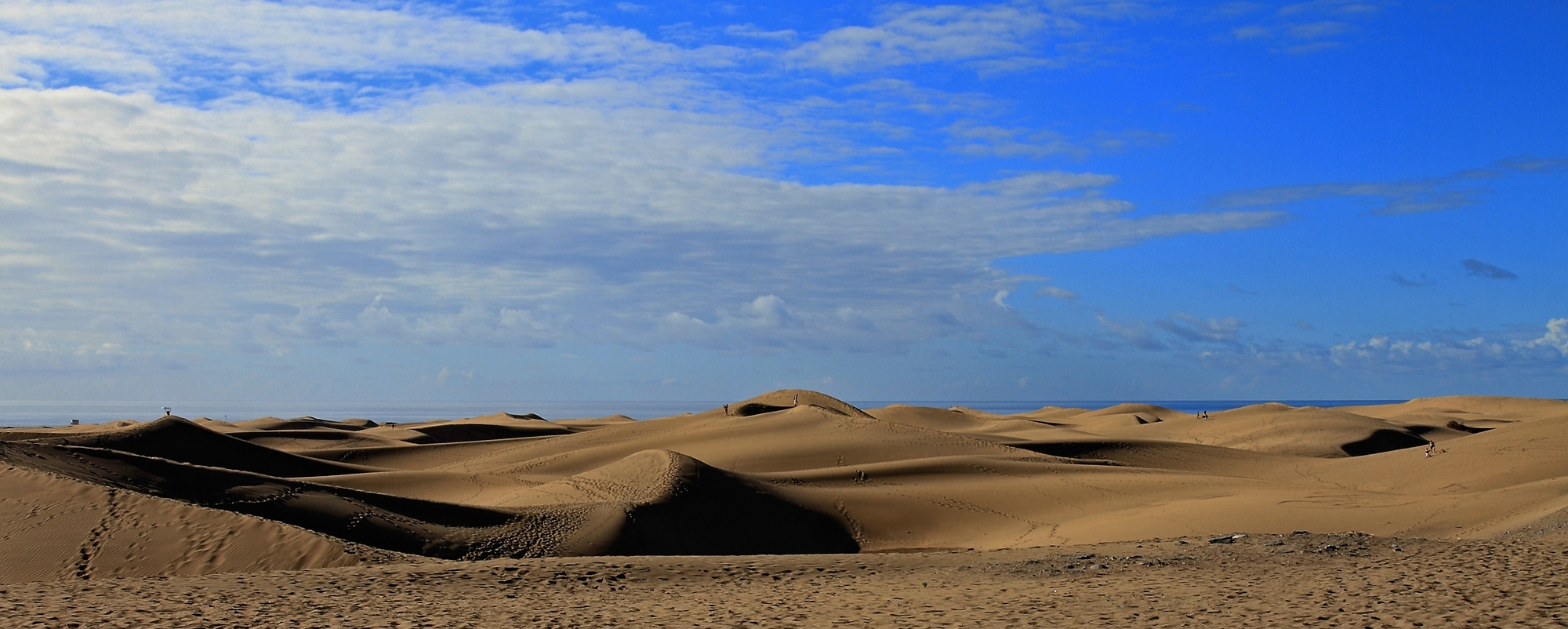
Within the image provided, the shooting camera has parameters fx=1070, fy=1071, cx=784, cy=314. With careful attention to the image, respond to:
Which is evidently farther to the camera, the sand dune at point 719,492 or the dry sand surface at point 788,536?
the sand dune at point 719,492

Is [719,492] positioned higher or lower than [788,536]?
higher

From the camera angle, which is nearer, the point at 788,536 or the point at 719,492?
the point at 788,536

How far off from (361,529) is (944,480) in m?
12.9

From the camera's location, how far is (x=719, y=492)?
19109 millimetres

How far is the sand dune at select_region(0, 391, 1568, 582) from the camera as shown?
12562 mm

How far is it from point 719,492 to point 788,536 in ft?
5.08

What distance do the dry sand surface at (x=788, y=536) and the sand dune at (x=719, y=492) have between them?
0.07 meters

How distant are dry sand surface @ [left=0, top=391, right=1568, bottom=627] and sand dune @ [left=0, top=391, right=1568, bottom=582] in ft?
0.22

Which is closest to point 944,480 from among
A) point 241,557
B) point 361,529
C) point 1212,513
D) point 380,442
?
point 1212,513

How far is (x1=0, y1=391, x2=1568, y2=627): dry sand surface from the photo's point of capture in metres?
8.76

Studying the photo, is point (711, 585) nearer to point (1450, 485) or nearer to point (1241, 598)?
point (1241, 598)

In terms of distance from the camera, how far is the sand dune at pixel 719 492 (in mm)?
12562

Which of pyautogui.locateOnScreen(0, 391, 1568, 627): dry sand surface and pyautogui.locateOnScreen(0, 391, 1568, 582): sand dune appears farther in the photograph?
pyautogui.locateOnScreen(0, 391, 1568, 582): sand dune

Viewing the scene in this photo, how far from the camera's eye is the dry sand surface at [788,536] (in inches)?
345
